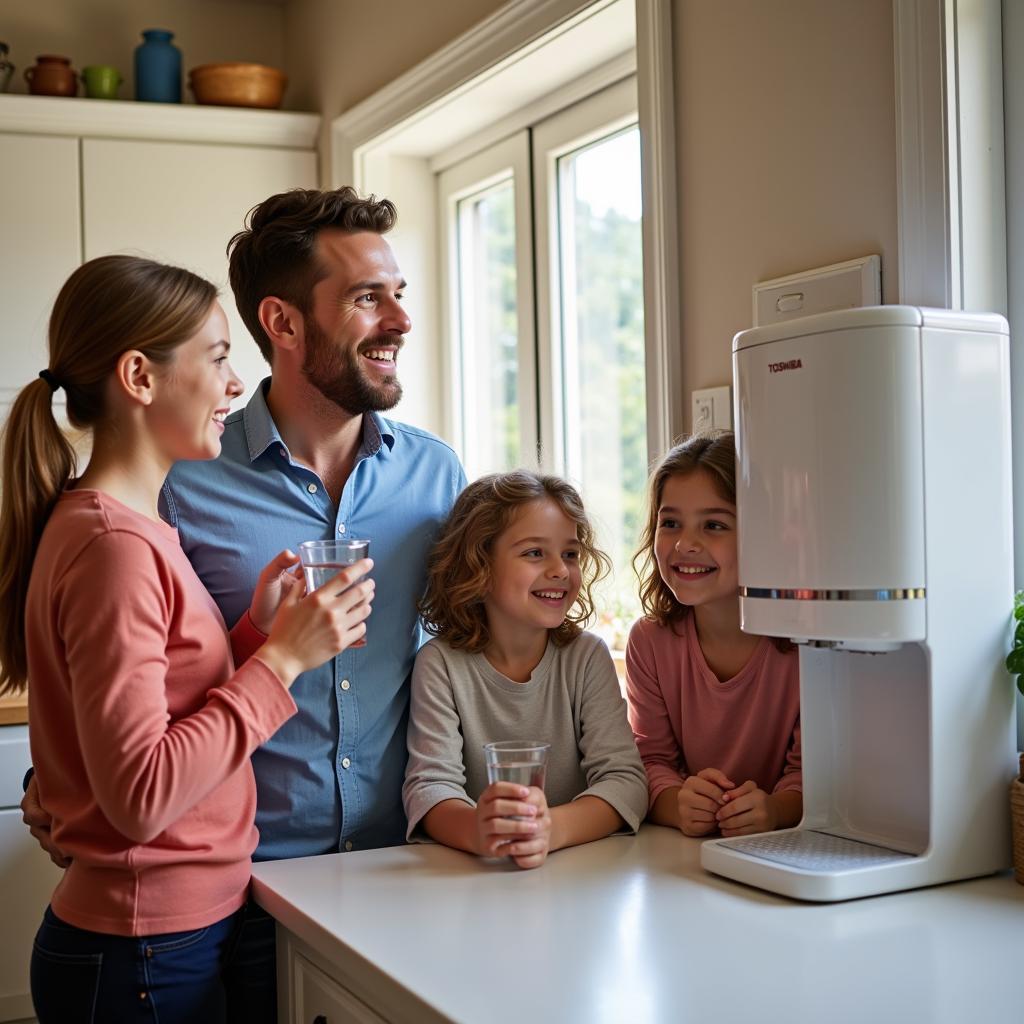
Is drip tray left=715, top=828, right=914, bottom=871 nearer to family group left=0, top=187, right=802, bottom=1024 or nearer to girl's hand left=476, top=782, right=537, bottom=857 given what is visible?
family group left=0, top=187, right=802, bottom=1024

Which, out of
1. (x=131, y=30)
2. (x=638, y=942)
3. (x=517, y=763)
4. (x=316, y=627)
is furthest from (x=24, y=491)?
(x=131, y=30)

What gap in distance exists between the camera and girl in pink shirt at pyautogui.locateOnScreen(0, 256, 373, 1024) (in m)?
1.30

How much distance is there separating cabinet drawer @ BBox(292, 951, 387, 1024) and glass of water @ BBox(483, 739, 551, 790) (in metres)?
0.28

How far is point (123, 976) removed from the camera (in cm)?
135

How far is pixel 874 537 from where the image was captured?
123cm

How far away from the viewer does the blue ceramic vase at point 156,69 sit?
10.9ft

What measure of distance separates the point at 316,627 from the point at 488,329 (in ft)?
6.37

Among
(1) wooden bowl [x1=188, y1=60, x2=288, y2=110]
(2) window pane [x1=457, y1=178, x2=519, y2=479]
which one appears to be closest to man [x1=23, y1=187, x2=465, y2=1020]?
(2) window pane [x1=457, y1=178, x2=519, y2=479]

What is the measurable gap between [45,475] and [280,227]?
23.4 inches

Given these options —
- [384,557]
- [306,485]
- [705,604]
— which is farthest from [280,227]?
[705,604]

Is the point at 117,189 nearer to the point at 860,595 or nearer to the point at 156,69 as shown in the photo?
the point at 156,69

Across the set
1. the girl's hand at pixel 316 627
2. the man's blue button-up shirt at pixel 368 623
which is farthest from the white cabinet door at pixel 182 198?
the girl's hand at pixel 316 627

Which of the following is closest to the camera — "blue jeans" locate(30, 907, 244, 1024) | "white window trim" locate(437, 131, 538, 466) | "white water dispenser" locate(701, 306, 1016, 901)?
"white water dispenser" locate(701, 306, 1016, 901)

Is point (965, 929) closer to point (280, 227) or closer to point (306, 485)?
point (306, 485)
